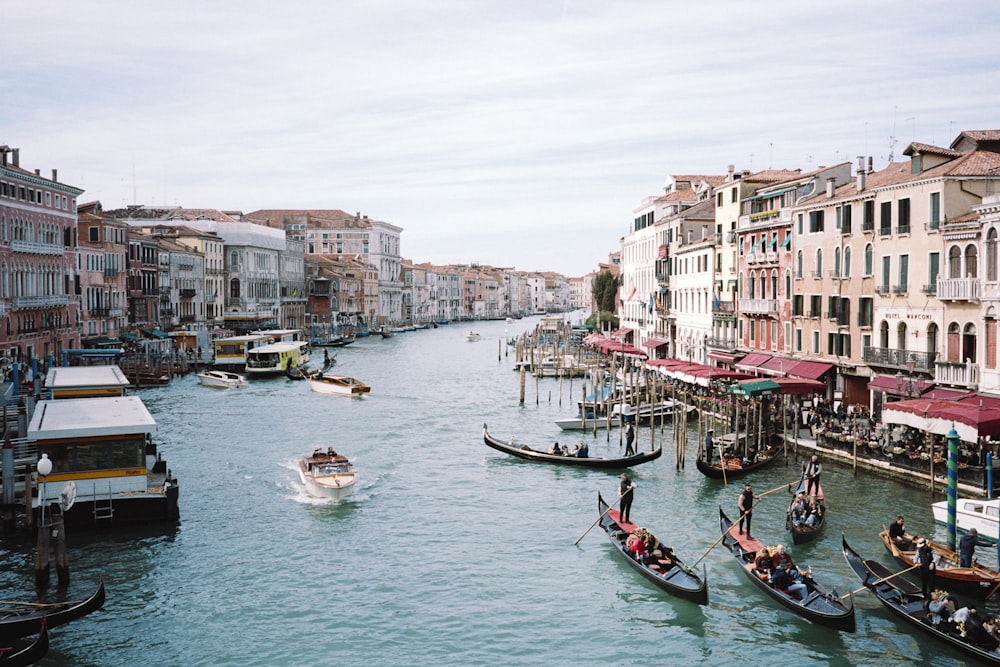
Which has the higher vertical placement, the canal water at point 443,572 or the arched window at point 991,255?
the arched window at point 991,255

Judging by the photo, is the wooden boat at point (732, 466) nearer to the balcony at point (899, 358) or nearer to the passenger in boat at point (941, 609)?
the balcony at point (899, 358)

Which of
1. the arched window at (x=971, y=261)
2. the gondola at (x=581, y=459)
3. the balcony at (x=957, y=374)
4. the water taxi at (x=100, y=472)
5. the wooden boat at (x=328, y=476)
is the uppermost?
the arched window at (x=971, y=261)

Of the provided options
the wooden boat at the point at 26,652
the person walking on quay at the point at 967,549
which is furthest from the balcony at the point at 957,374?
the wooden boat at the point at 26,652

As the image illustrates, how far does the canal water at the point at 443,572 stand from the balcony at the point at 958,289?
4.47 m

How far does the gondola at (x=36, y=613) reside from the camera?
37.0ft

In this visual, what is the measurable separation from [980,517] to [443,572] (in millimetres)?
8437

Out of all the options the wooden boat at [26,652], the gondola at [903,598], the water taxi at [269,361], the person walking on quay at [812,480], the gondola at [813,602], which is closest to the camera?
the wooden boat at [26,652]

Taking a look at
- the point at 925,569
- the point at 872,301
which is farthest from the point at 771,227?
the point at 925,569

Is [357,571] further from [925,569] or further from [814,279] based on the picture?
[814,279]

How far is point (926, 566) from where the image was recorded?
509 inches

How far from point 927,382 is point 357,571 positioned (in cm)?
1387

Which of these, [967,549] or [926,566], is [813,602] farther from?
[967,549]

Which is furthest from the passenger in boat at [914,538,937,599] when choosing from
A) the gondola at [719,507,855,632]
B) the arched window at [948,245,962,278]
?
the arched window at [948,245,962,278]

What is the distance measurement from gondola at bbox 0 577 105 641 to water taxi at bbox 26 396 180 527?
11.5ft
